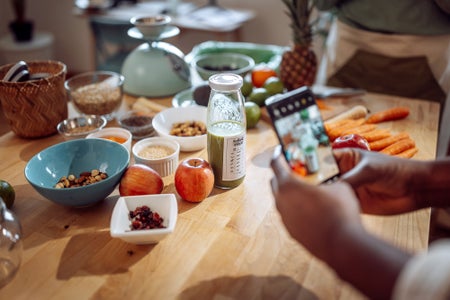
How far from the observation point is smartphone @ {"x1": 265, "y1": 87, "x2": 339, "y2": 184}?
32.7 inches

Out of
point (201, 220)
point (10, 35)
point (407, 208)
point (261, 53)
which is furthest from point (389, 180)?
point (10, 35)

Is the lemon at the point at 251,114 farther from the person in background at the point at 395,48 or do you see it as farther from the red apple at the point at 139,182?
the person in background at the point at 395,48

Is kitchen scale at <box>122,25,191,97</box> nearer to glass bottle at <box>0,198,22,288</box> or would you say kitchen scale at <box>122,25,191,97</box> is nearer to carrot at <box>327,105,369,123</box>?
carrot at <box>327,105,369,123</box>

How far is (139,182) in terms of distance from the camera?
996 millimetres

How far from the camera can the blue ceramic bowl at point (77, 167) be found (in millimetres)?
950

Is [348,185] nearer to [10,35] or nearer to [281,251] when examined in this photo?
[281,251]

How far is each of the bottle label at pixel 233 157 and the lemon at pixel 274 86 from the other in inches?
22.5

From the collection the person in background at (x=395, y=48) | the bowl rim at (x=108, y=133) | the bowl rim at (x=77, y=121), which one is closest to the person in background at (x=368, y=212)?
the bowl rim at (x=108, y=133)

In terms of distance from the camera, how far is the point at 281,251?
899mm

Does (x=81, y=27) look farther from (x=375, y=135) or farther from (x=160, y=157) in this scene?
(x=375, y=135)

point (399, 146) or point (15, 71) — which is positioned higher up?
point (15, 71)

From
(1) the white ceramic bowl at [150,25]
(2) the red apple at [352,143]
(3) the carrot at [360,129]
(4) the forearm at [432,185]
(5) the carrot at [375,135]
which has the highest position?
(1) the white ceramic bowl at [150,25]

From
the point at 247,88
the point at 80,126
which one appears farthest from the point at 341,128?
the point at 80,126

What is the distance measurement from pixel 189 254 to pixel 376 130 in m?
0.78
